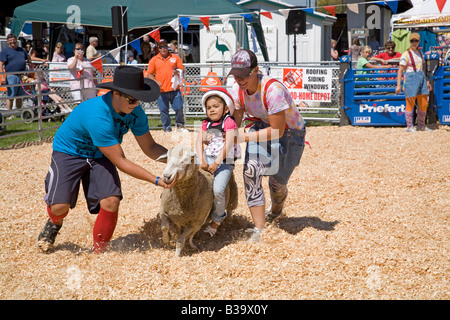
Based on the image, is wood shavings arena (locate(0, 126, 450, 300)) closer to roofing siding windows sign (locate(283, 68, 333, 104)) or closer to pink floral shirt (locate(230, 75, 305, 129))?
pink floral shirt (locate(230, 75, 305, 129))

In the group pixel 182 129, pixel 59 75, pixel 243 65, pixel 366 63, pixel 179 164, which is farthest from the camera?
pixel 59 75

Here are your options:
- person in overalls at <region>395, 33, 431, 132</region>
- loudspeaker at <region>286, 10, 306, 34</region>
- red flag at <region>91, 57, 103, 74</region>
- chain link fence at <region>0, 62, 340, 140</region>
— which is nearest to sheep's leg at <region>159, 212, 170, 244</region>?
person in overalls at <region>395, 33, 431, 132</region>

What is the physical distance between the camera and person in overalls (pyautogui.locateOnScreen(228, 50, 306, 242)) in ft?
14.9

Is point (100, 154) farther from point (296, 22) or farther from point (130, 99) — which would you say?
point (296, 22)

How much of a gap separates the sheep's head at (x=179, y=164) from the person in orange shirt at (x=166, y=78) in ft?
26.1

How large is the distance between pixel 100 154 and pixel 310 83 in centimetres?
963

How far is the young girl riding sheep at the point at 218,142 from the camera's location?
4684 millimetres

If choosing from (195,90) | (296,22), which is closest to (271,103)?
(195,90)

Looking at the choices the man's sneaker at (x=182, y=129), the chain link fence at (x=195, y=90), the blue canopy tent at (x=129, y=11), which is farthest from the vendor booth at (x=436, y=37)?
the man's sneaker at (x=182, y=129)

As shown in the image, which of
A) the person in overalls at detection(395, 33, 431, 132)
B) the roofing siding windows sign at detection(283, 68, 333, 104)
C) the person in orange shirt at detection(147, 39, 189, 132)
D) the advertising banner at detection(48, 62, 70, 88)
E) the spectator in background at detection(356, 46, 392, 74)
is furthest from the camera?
the advertising banner at detection(48, 62, 70, 88)

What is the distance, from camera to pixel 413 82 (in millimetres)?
11789

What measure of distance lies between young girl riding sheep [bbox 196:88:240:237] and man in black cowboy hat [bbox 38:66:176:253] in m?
0.50

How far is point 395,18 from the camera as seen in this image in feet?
53.6

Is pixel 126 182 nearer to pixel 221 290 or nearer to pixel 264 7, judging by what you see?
pixel 221 290
